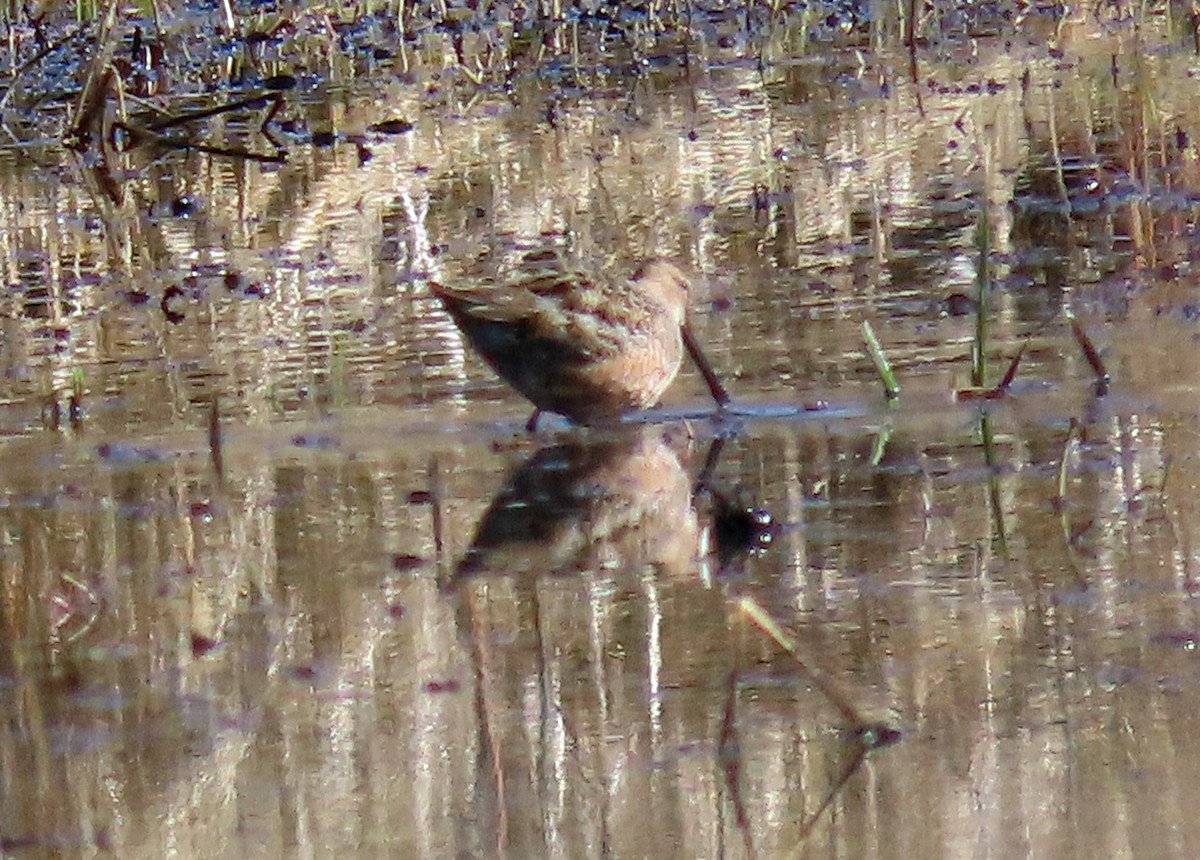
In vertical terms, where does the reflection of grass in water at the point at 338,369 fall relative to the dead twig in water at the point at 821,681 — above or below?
below

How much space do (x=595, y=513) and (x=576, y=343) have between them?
Result: 0.98m

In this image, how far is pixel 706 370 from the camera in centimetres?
681

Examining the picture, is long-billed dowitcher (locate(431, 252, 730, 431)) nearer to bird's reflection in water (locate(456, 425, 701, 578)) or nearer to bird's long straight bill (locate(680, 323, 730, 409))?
bird's long straight bill (locate(680, 323, 730, 409))

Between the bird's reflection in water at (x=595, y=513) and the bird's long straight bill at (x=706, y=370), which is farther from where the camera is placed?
the bird's long straight bill at (x=706, y=370)

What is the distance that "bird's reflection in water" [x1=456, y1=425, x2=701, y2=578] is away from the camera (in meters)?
5.42

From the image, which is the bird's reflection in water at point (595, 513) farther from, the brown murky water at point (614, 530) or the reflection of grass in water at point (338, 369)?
the reflection of grass in water at point (338, 369)

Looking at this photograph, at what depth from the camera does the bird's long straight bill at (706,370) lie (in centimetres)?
677

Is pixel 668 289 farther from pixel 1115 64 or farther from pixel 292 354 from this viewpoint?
pixel 1115 64

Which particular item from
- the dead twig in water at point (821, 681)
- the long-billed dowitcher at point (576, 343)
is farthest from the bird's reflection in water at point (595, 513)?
the dead twig in water at point (821, 681)

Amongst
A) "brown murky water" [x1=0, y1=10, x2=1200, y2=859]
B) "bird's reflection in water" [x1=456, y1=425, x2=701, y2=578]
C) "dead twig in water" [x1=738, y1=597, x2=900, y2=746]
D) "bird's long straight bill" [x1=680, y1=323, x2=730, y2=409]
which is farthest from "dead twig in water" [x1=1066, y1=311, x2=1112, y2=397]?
"dead twig in water" [x1=738, y1=597, x2=900, y2=746]

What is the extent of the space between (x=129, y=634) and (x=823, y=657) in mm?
1412

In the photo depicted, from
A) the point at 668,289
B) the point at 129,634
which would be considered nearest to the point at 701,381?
the point at 668,289

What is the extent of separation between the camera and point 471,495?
6023mm

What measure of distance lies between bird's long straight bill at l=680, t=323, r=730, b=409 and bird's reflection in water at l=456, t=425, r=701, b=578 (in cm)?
17
